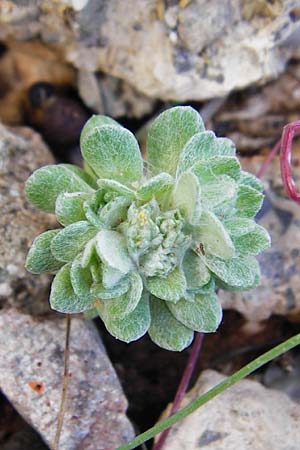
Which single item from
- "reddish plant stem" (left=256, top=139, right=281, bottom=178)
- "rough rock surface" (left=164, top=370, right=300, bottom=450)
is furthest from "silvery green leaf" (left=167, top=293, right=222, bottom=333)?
"reddish plant stem" (left=256, top=139, right=281, bottom=178)

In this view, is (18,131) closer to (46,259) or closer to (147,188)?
(46,259)

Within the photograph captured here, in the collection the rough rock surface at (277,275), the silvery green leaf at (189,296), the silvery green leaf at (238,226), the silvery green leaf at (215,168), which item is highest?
the silvery green leaf at (215,168)

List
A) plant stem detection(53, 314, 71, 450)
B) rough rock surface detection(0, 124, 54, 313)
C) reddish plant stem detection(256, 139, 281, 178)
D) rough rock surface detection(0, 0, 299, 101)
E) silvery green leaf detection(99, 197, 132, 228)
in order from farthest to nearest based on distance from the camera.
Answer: reddish plant stem detection(256, 139, 281, 178)
rough rock surface detection(0, 0, 299, 101)
rough rock surface detection(0, 124, 54, 313)
plant stem detection(53, 314, 71, 450)
silvery green leaf detection(99, 197, 132, 228)

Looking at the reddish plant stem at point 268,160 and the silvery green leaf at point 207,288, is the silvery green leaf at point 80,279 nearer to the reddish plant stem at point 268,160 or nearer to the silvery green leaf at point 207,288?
the silvery green leaf at point 207,288

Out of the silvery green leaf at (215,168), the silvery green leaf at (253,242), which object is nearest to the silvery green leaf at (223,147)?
the silvery green leaf at (215,168)

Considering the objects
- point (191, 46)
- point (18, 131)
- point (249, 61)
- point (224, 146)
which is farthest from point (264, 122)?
point (18, 131)

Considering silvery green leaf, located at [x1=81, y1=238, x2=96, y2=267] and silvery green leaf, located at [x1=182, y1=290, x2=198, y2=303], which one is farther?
silvery green leaf, located at [x1=182, y1=290, x2=198, y2=303]

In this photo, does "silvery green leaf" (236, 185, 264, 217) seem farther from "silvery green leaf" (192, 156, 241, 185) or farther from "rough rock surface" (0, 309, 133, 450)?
"rough rock surface" (0, 309, 133, 450)

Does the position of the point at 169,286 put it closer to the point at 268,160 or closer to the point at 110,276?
the point at 110,276
